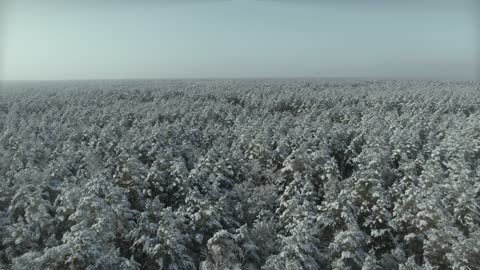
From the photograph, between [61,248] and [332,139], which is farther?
[332,139]

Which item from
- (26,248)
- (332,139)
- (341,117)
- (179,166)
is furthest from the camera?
(341,117)

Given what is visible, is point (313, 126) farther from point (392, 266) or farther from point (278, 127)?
point (392, 266)

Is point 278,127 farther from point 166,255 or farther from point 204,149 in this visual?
point 166,255

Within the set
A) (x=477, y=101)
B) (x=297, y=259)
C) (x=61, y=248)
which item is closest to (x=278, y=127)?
(x=297, y=259)

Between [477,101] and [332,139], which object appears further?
[477,101]

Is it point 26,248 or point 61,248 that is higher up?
point 61,248

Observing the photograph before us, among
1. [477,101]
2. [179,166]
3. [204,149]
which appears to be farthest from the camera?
[477,101]

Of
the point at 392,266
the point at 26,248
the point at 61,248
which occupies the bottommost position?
the point at 392,266

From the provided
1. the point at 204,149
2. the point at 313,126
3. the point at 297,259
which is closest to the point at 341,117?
the point at 313,126

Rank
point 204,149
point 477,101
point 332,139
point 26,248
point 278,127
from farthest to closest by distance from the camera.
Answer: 1. point 477,101
2. point 278,127
3. point 204,149
4. point 332,139
5. point 26,248
